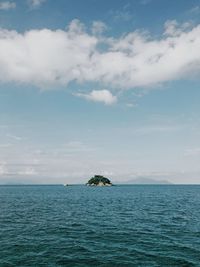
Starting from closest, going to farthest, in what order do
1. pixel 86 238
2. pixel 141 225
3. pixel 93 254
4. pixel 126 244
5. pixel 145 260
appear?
1. pixel 145 260
2. pixel 93 254
3. pixel 126 244
4. pixel 86 238
5. pixel 141 225

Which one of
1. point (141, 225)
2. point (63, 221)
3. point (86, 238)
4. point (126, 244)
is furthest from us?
point (63, 221)

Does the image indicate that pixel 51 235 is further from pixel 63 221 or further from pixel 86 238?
pixel 63 221

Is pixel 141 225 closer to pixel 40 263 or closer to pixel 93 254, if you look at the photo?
pixel 93 254

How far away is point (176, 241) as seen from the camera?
3950 centimetres

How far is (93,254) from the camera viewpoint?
109ft

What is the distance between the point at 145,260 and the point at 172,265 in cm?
305

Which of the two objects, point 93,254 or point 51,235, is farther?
point 51,235

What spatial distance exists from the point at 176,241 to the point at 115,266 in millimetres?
14135

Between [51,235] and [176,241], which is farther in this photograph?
[51,235]

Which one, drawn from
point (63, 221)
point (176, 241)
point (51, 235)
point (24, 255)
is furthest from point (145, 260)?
point (63, 221)

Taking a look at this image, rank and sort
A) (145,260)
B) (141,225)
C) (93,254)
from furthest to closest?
1. (141,225)
2. (93,254)
3. (145,260)

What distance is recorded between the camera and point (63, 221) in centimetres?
5694

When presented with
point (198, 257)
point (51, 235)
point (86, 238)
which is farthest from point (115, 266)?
point (51, 235)

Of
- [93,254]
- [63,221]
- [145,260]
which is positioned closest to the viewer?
[145,260]
